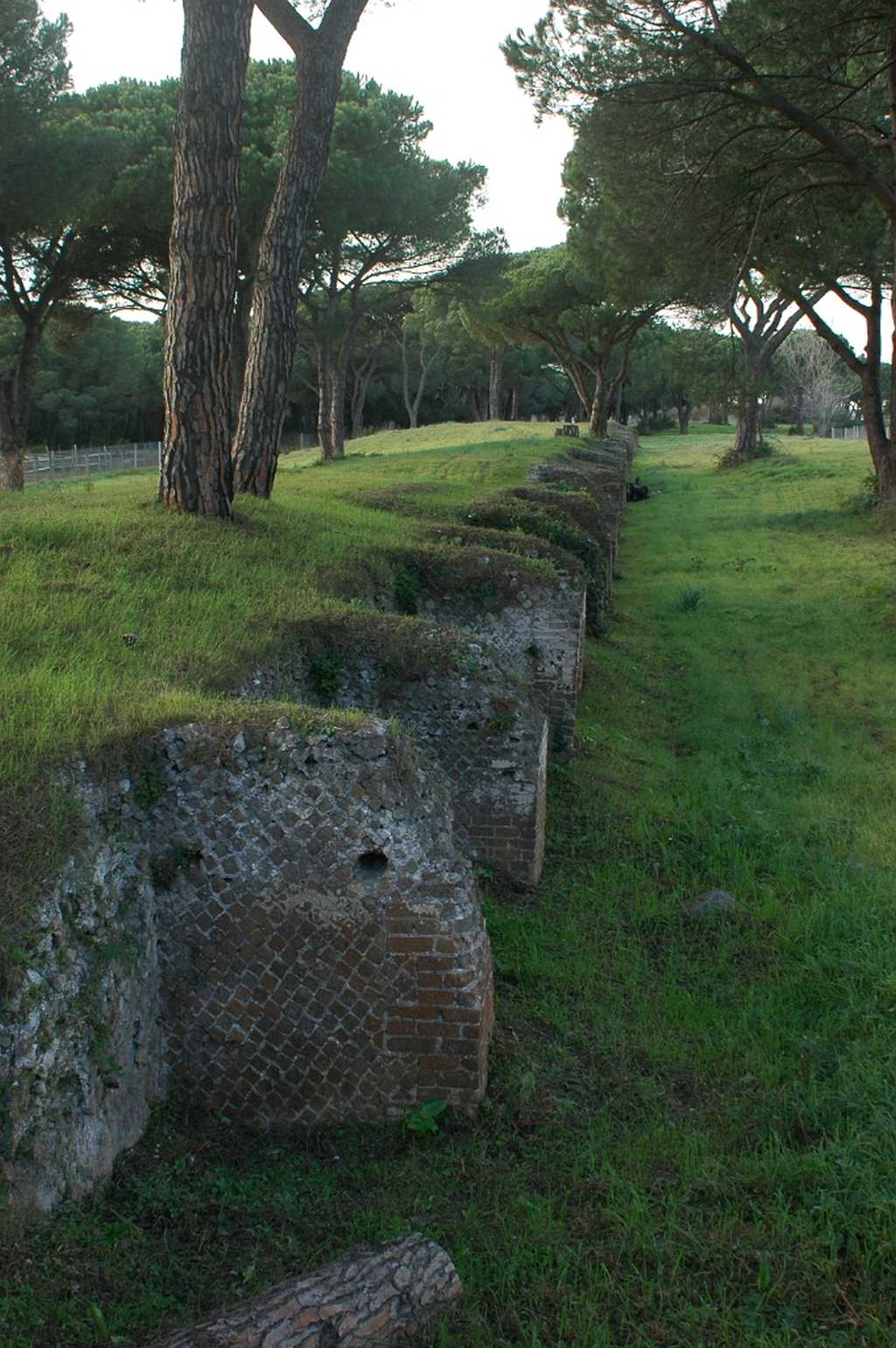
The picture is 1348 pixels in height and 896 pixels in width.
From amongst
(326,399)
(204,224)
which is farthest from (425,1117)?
(326,399)

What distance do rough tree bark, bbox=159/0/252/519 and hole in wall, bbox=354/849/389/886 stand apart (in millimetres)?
4957

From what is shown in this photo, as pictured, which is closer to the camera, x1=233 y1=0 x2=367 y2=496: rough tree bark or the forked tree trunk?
x1=233 y1=0 x2=367 y2=496: rough tree bark

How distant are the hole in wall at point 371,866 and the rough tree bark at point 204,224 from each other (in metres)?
4.96

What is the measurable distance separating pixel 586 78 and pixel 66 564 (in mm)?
10259

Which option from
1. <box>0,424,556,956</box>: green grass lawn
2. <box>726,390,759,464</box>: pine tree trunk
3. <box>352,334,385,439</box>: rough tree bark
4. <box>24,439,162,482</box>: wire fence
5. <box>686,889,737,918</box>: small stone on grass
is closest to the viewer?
<box>0,424,556,956</box>: green grass lawn

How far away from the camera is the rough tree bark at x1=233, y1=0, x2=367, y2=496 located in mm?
10102

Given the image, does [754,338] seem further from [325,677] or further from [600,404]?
[325,677]

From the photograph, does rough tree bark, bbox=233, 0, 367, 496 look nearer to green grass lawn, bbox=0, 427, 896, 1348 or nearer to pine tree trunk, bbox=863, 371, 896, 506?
green grass lawn, bbox=0, 427, 896, 1348

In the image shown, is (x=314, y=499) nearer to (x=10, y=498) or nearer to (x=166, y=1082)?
(x=10, y=498)

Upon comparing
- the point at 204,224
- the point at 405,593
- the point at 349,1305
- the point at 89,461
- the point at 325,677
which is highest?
the point at 204,224

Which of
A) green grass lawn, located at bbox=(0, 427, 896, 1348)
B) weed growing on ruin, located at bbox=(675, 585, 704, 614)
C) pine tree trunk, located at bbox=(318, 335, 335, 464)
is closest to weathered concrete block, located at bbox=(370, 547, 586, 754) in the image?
green grass lawn, located at bbox=(0, 427, 896, 1348)

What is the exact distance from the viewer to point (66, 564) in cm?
675

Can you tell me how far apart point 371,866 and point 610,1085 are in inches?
53.5

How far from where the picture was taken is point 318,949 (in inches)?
161
